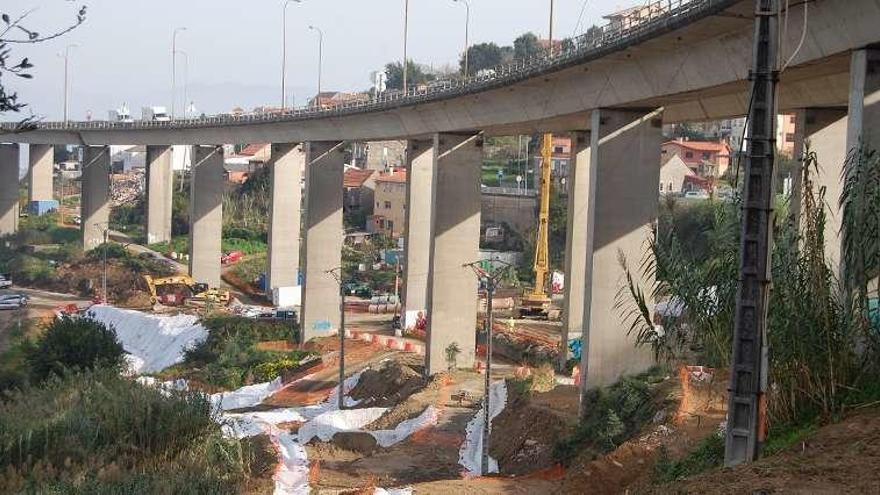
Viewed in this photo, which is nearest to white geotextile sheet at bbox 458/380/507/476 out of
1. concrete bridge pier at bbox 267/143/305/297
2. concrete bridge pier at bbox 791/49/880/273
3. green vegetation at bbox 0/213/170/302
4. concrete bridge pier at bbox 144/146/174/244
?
concrete bridge pier at bbox 791/49/880/273

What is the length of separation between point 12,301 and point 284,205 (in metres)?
17.9

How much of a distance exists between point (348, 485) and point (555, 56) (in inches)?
569

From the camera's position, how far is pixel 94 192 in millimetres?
91500

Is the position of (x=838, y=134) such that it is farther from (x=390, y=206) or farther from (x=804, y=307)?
(x=390, y=206)

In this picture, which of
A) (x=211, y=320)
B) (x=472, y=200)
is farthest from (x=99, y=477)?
(x=211, y=320)

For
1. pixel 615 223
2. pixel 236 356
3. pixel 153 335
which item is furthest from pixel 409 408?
pixel 153 335

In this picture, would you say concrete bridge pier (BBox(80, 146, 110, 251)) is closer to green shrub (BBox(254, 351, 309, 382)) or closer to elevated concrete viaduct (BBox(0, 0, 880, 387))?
elevated concrete viaduct (BBox(0, 0, 880, 387))

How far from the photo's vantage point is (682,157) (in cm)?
11081

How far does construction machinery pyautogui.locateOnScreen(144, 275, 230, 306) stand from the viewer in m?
71.6

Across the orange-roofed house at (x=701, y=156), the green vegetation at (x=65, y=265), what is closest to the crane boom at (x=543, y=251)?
the green vegetation at (x=65, y=265)

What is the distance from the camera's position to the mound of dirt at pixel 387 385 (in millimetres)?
42469

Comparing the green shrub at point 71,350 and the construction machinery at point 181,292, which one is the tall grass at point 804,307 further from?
the construction machinery at point 181,292

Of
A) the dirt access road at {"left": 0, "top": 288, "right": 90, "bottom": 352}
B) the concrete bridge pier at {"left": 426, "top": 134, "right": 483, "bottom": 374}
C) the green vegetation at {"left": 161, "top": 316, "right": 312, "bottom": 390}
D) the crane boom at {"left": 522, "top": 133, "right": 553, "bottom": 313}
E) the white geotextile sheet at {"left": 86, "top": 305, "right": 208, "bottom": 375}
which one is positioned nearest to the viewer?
the concrete bridge pier at {"left": 426, "top": 134, "right": 483, "bottom": 374}

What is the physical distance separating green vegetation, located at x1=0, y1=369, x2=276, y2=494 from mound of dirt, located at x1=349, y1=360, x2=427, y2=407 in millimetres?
14011
